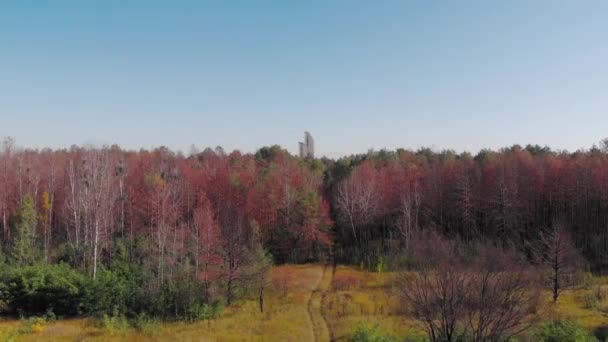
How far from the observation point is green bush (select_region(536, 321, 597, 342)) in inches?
670

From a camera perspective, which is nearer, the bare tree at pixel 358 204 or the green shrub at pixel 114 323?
the green shrub at pixel 114 323

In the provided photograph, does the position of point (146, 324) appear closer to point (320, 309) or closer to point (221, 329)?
point (221, 329)

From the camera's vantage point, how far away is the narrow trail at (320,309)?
2180 cm

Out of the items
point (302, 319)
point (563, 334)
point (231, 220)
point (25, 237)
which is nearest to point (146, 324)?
point (302, 319)

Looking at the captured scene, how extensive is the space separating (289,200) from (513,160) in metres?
24.9

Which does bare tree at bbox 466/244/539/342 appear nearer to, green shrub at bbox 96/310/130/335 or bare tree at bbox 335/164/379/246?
green shrub at bbox 96/310/130/335

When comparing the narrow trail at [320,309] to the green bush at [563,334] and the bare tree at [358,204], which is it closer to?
the bare tree at [358,204]

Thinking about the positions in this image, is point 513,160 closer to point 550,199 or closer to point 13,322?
point 550,199

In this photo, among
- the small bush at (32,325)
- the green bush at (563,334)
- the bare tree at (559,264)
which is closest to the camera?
the green bush at (563,334)

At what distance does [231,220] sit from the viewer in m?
33.6

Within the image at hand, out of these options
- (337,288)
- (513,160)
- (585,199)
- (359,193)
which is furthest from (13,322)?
(585,199)

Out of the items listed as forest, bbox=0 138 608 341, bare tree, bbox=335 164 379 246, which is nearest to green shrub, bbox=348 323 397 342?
forest, bbox=0 138 608 341

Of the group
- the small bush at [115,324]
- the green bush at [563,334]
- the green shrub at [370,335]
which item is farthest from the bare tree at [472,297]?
the small bush at [115,324]

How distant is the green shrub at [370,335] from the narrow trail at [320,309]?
2.19m
